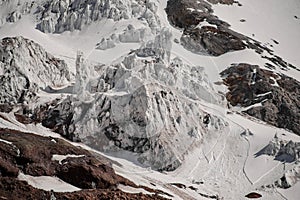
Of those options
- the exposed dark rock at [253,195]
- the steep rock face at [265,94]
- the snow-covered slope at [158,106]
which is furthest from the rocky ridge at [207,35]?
the exposed dark rock at [253,195]

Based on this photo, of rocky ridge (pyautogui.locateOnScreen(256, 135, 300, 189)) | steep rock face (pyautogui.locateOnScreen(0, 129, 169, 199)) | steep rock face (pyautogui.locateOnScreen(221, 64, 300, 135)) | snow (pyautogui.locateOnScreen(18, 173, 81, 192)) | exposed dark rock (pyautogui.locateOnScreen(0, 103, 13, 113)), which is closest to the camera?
steep rock face (pyautogui.locateOnScreen(0, 129, 169, 199))

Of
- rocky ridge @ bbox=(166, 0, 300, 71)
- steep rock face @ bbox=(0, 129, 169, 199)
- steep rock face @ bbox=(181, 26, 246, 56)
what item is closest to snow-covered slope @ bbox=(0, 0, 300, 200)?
steep rock face @ bbox=(181, 26, 246, 56)

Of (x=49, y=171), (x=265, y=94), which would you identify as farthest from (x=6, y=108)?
(x=265, y=94)

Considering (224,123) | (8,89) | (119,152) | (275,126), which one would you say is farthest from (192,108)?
(8,89)

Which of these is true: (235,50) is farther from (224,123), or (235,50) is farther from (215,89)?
(224,123)

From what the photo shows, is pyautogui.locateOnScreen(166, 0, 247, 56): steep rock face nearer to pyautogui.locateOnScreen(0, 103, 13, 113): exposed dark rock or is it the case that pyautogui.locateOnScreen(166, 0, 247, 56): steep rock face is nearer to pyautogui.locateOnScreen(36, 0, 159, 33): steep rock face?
pyautogui.locateOnScreen(36, 0, 159, 33): steep rock face

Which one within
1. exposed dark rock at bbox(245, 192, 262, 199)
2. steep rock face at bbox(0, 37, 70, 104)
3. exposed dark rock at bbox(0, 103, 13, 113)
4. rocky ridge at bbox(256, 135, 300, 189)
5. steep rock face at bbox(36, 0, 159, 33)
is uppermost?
steep rock face at bbox(36, 0, 159, 33)
